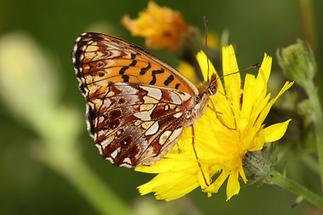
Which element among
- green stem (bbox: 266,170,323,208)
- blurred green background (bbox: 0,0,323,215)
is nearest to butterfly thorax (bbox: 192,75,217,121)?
green stem (bbox: 266,170,323,208)

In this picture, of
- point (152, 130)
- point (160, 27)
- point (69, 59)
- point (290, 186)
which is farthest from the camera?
point (69, 59)

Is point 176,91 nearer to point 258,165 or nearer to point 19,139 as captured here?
point 258,165

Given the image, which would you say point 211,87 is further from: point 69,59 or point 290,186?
point 69,59

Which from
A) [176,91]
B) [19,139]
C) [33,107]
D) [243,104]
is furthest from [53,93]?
[243,104]

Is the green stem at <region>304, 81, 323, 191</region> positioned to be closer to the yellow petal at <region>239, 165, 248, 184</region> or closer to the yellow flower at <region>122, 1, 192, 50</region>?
the yellow petal at <region>239, 165, 248, 184</region>

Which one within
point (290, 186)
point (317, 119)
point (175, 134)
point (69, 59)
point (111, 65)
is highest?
point (69, 59)

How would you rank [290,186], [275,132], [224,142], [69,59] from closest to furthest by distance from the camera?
[275,132]
[290,186]
[224,142]
[69,59]

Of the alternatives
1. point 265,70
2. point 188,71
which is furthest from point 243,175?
point 188,71
